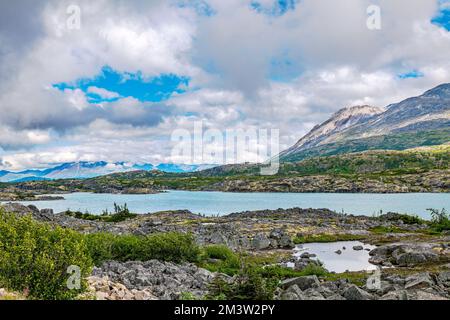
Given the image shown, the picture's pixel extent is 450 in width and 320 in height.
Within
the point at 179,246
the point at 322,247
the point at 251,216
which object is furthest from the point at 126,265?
the point at 251,216

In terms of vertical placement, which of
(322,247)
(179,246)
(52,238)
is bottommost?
(322,247)

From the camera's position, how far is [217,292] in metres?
19.2

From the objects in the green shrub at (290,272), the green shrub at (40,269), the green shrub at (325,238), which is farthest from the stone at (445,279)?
the green shrub at (325,238)

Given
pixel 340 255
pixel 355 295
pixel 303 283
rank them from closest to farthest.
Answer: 1. pixel 355 295
2. pixel 303 283
3. pixel 340 255

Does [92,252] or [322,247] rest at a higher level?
[92,252]

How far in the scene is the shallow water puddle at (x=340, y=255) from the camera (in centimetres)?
3753

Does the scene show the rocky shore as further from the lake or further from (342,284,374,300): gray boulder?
the lake

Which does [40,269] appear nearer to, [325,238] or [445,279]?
[445,279]

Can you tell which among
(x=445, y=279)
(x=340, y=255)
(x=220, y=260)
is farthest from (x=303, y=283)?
(x=340, y=255)

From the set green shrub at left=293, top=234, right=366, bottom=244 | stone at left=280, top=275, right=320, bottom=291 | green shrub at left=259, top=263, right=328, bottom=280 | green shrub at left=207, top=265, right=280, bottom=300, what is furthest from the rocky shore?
green shrub at left=259, top=263, right=328, bottom=280

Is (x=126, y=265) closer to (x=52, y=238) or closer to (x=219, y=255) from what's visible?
(x=52, y=238)

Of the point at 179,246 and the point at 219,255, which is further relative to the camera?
the point at 219,255

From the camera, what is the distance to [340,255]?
4394 centimetres
